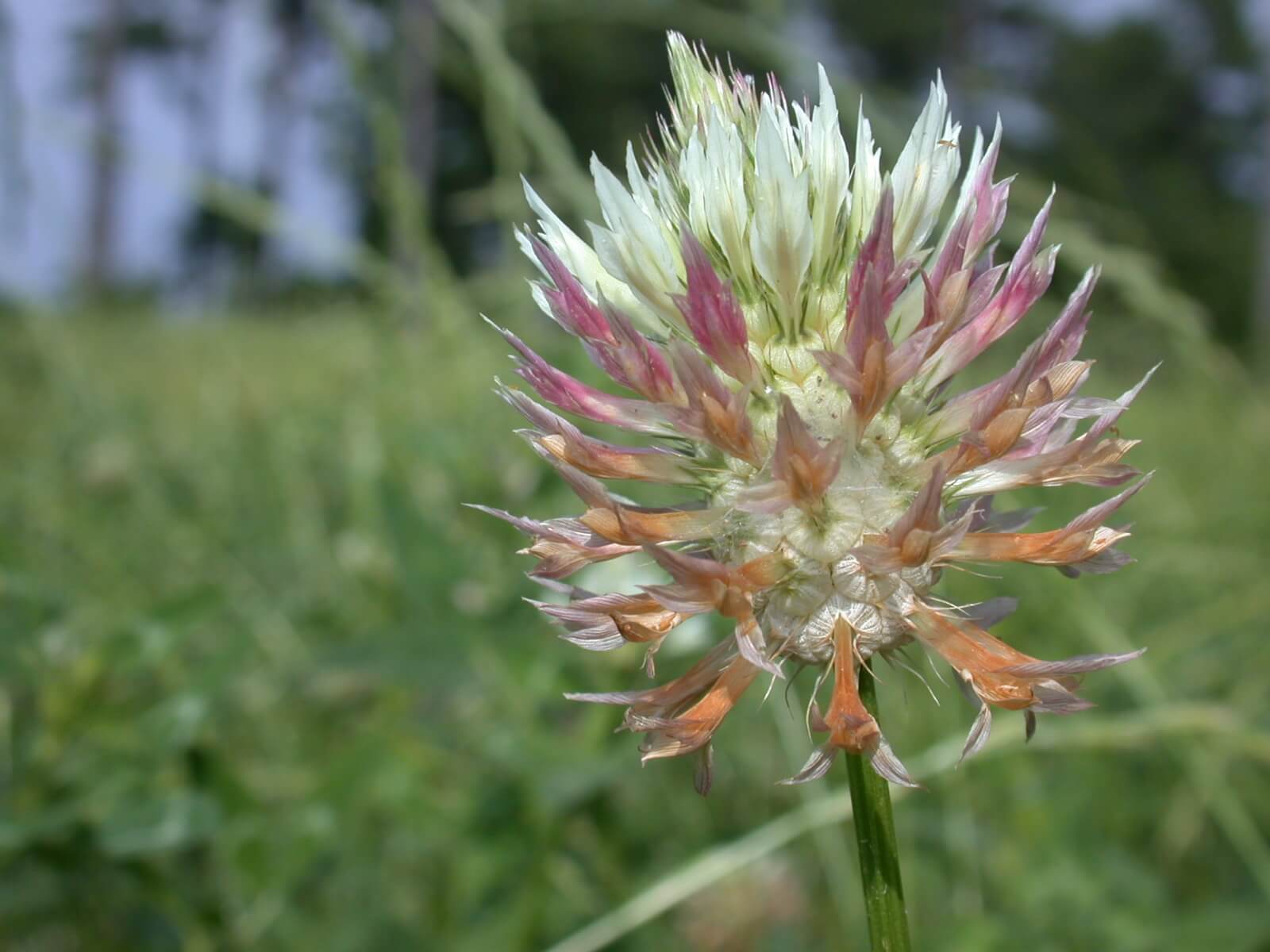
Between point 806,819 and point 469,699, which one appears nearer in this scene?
point 806,819

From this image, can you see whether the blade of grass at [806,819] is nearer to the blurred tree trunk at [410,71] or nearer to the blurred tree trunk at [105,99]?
the blurred tree trunk at [410,71]

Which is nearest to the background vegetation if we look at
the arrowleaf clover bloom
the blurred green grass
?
the blurred green grass

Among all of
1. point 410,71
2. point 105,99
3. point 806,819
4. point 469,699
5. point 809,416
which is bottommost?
point 806,819

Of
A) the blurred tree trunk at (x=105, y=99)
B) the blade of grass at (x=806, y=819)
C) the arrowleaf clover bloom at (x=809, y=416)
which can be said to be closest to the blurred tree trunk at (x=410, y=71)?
the blade of grass at (x=806, y=819)

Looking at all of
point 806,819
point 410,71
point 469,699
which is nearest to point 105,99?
point 410,71

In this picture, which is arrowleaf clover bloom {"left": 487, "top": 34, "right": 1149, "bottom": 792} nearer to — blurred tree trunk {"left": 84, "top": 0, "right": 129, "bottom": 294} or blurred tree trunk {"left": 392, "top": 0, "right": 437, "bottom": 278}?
blurred tree trunk {"left": 392, "top": 0, "right": 437, "bottom": 278}

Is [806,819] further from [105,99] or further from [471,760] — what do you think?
[105,99]

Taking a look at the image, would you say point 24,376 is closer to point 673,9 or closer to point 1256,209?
point 673,9

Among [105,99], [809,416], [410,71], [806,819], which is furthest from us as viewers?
[105,99]
